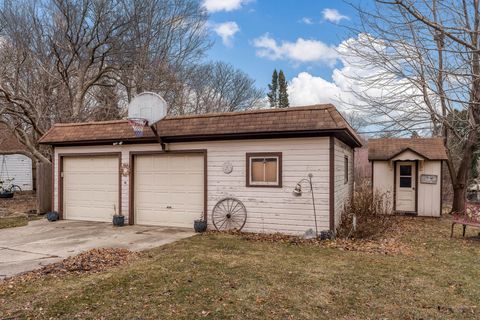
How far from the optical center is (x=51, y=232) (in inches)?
358

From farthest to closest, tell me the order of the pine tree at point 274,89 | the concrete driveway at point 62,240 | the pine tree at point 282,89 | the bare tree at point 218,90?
the pine tree at point 274,89 → the pine tree at point 282,89 → the bare tree at point 218,90 → the concrete driveway at point 62,240

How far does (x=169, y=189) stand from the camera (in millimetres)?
9969

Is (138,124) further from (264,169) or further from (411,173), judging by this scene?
(411,173)

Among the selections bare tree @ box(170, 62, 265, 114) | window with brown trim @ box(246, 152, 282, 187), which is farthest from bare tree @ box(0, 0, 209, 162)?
window with brown trim @ box(246, 152, 282, 187)

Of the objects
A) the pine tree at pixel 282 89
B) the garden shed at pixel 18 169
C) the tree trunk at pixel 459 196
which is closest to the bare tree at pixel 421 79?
the tree trunk at pixel 459 196

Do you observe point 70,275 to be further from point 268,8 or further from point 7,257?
point 268,8

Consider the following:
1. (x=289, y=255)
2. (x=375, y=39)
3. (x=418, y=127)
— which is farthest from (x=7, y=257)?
(x=418, y=127)

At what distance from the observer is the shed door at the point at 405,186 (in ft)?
42.3

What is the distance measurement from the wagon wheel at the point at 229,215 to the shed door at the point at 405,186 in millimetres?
6839

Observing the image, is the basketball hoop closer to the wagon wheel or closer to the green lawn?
the wagon wheel

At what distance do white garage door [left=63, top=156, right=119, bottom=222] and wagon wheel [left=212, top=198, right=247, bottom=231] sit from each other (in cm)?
322

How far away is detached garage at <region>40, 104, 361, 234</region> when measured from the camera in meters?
8.33

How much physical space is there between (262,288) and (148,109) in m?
5.68

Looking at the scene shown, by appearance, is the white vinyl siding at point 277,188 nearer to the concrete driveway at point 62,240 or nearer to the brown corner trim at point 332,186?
the brown corner trim at point 332,186
